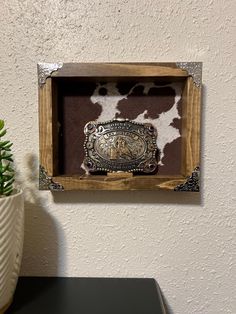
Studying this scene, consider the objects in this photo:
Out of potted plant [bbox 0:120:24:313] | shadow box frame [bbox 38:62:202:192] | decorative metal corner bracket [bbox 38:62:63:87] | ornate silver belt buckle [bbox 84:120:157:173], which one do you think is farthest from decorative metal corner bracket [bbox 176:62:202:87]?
potted plant [bbox 0:120:24:313]

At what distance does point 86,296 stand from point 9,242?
0.19 meters

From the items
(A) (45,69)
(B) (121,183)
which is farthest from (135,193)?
(A) (45,69)

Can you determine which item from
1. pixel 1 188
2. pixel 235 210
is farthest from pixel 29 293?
pixel 235 210

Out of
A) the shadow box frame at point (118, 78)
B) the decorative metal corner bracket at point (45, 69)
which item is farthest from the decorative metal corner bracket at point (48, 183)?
the decorative metal corner bracket at point (45, 69)

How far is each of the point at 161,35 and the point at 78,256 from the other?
0.50m

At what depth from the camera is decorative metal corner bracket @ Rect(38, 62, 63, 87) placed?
60 cm

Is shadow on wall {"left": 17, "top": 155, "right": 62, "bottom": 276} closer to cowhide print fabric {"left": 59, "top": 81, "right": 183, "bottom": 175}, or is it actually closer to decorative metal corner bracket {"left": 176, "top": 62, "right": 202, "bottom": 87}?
cowhide print fabric {"left": 59, "top": 81, "right": 183, "bottom": 175}

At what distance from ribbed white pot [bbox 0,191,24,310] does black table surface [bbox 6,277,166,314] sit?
0.05m

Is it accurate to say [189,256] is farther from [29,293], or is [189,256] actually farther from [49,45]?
[49,45]

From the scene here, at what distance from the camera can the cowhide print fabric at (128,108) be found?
2.14 feet

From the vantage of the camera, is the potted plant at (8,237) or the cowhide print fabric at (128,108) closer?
the potted plant at (8,237)

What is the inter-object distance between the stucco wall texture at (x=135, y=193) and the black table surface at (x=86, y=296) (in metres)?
0.03

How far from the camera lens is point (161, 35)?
643 mm

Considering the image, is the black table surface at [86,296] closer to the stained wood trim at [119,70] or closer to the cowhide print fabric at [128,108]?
the cowhide print fabric at [128,108]
